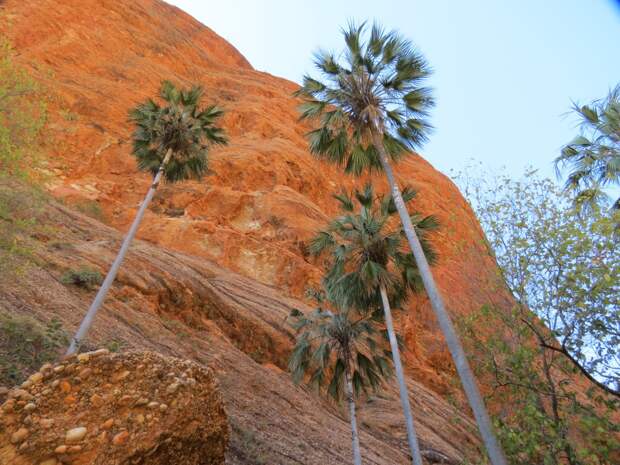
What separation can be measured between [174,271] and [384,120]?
520 inches

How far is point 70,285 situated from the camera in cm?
1456

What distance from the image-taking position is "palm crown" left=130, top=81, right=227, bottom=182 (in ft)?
47.6

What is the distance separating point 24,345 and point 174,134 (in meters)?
7.96

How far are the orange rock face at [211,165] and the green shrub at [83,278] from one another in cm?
912

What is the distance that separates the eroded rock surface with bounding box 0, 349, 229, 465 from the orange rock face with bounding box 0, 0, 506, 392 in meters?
16.3

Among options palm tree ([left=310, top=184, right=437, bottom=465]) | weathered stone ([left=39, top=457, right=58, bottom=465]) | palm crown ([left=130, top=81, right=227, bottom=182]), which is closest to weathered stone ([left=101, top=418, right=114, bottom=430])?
weathered stone ([left=39, top=457, right=58, bottom=465])

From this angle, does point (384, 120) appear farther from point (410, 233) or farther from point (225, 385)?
point (225, 385)

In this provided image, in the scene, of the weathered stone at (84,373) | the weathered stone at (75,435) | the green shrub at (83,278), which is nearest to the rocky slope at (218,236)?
the green shrub at (83,278)

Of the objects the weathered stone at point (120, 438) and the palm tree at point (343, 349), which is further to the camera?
the palm tree at point (343, 349)

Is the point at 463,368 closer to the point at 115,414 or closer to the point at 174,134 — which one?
→ the point at 115,414

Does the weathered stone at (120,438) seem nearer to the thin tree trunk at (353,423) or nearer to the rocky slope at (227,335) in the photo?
the rocky slope at (227,335)

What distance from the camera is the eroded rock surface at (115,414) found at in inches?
185

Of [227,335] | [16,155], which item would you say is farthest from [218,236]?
[16,155]

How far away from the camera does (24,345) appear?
9.11m
